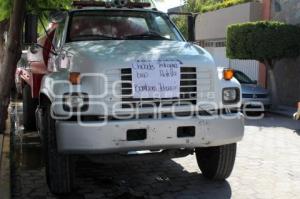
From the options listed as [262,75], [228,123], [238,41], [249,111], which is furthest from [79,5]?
[262,75]

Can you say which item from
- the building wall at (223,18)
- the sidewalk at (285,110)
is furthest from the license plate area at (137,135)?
the building wall at (223,18)

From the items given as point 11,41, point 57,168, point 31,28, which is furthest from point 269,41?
point 57,168

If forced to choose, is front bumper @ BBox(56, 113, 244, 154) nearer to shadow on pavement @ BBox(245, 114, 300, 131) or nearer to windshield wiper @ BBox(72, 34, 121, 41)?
windshield wiper @ BBox(72, 34, 121, 41)

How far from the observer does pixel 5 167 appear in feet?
21.1

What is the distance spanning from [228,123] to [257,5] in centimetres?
1554

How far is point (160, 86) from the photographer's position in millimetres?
5105

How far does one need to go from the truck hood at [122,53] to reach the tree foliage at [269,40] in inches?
390

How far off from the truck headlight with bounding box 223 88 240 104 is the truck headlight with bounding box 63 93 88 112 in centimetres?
161

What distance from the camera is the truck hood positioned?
199 inches

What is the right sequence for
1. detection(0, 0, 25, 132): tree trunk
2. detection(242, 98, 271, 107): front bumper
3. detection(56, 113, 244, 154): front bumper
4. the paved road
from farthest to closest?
detection(242, 98, 271, 107): front bumper < detection(0, 0, 25, 132): tree trunk < the paved road < detection(56, 113, 244, 154): front bumper

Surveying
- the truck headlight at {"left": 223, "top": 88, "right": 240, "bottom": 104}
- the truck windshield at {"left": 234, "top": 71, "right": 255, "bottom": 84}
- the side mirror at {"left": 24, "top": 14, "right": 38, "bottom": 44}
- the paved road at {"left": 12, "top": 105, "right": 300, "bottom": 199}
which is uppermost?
the side mirror at {"left": 24, "top": 14, "right": 38, "bottom": 44}

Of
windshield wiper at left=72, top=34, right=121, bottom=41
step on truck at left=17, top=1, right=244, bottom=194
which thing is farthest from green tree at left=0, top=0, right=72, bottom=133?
step on truck at left=17, top=1, right=244, bottom=194

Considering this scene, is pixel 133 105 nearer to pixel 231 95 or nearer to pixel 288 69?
pixel 231 95

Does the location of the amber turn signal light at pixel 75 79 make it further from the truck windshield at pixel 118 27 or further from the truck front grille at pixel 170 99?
the truck windshield at pixel 118 27
